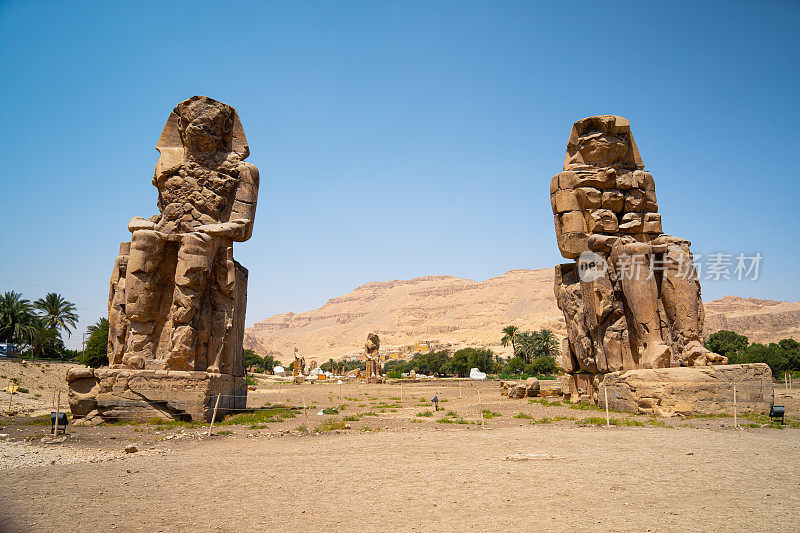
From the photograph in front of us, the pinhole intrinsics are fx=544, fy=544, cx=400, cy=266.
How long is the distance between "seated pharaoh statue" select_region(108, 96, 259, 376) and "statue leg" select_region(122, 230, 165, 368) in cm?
2

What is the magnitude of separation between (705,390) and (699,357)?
124cm

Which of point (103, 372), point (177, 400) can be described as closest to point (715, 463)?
point (177, 400)

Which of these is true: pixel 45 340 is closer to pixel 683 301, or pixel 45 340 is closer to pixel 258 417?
pixel 258 417

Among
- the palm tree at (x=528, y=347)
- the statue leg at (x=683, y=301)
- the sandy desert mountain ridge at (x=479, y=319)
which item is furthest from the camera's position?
the sandy desert mountain ridge at (x=479, y=319)

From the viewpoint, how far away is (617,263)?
12.9 m

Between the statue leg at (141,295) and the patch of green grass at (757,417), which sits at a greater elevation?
the statue leg at (141,295)

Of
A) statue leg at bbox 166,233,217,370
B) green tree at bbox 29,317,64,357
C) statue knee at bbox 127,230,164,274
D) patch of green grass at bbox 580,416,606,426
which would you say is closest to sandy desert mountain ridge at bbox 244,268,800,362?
green tree at bbox 29,317,64,357

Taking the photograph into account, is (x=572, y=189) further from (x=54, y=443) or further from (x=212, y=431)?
(x=54, y=443)

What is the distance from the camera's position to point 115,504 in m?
5.15

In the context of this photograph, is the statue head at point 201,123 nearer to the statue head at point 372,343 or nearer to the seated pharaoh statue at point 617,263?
the seated pharaoh statue at point 617,263

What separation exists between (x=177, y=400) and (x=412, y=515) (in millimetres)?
7850

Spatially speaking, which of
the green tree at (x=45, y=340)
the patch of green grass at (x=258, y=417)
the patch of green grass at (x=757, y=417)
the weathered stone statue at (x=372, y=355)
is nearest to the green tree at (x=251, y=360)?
the green tree at (x=45, y=340)

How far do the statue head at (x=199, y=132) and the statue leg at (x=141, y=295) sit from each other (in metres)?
2.25

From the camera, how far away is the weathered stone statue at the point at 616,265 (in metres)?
12.3
